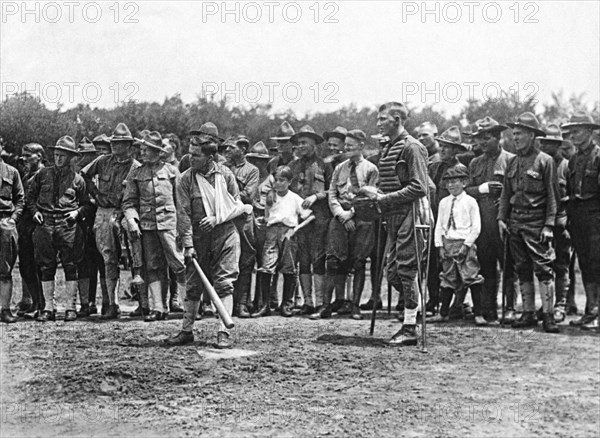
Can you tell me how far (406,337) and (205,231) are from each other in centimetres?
238

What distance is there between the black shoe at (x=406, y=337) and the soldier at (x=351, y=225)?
6.67 ft

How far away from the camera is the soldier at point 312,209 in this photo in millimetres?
10688

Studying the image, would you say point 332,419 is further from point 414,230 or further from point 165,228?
point 165,228

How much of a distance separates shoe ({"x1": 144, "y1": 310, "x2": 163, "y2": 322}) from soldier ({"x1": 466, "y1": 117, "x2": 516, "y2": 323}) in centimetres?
416

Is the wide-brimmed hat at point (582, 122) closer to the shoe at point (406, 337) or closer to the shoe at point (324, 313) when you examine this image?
the shoe at point (406, 337)

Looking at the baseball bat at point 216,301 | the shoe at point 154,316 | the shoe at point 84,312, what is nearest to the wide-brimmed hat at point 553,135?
the baseball bat at point 216,301

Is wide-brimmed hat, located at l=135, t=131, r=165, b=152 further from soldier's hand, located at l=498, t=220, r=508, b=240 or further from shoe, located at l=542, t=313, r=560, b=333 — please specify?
shoe, located at l=542, t=313, r=560, b=333

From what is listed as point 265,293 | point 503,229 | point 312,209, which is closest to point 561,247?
point 503,229

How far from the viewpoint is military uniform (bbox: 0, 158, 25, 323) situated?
9.89 metres

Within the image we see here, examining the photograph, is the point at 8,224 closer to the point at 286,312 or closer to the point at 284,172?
the point at 284,172

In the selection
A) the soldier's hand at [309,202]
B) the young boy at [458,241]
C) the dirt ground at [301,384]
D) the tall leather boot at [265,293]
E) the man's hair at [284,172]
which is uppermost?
the man's hair at [284,172]

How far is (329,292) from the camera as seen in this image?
10492mm

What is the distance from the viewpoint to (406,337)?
8109mm

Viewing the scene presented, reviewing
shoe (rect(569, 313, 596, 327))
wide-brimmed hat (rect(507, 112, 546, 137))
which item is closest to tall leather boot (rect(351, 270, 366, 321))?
shoe (rect(569, 313, 596, 327))
